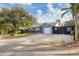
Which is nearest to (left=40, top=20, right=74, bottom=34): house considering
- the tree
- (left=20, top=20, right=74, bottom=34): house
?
(left=20, top=20, right=74, bottom=34): house

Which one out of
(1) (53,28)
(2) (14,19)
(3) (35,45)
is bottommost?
(3) (35,45)

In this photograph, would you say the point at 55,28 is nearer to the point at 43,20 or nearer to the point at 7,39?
the point at 43,20

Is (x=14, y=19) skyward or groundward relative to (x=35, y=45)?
skyward

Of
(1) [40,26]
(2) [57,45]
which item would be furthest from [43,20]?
(2) [57,45]

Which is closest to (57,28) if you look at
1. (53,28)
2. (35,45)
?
(53,28)

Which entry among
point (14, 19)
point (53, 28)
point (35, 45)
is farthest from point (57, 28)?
point (14, 19)

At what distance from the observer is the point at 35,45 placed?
12.1 feet

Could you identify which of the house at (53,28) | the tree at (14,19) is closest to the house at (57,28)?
the house at (53,28)

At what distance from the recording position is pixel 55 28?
370 centimetres

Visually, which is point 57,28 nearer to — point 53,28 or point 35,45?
point 53,28

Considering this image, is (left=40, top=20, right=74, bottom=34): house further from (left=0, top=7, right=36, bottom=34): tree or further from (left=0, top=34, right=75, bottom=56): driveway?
(left=0, top=7, right=36, bottom=34): tree

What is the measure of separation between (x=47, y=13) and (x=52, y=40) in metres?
0.32

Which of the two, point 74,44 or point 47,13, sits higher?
point 47,13

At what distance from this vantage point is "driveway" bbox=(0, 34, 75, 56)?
12.0ft
